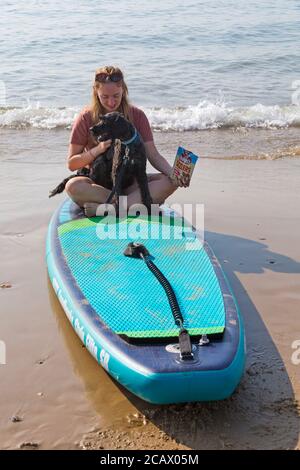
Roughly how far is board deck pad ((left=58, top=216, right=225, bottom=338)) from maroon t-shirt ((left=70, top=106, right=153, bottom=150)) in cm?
66

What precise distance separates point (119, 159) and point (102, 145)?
162 mm

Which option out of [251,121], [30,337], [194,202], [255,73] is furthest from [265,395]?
[255,73]

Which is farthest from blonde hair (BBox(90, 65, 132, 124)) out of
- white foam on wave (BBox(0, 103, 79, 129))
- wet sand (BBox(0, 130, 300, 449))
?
white foam on wave (BBox(0, 103, 79, 129))

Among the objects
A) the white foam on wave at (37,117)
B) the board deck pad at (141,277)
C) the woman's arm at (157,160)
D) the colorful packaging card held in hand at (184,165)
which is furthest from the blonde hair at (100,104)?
the white foam on wave at (37,117)

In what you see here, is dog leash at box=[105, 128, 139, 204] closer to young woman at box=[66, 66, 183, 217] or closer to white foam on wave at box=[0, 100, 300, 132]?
young woman at box=[66, 66, 183, 217]

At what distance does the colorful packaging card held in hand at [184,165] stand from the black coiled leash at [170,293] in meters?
0.98

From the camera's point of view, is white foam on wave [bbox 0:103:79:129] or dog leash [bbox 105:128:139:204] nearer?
dog leash [bbox 105:128:139:204]

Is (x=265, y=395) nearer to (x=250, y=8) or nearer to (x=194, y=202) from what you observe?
(x=194, y=202)

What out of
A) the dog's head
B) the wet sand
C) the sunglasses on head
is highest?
the sunglasses on head

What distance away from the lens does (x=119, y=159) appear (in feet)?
14.5

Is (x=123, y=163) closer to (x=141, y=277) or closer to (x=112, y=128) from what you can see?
(x=112, y=128)

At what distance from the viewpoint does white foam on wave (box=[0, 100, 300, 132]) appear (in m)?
9.59

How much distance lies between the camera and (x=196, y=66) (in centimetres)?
1342

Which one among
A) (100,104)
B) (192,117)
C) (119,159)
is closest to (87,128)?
(100,104)
